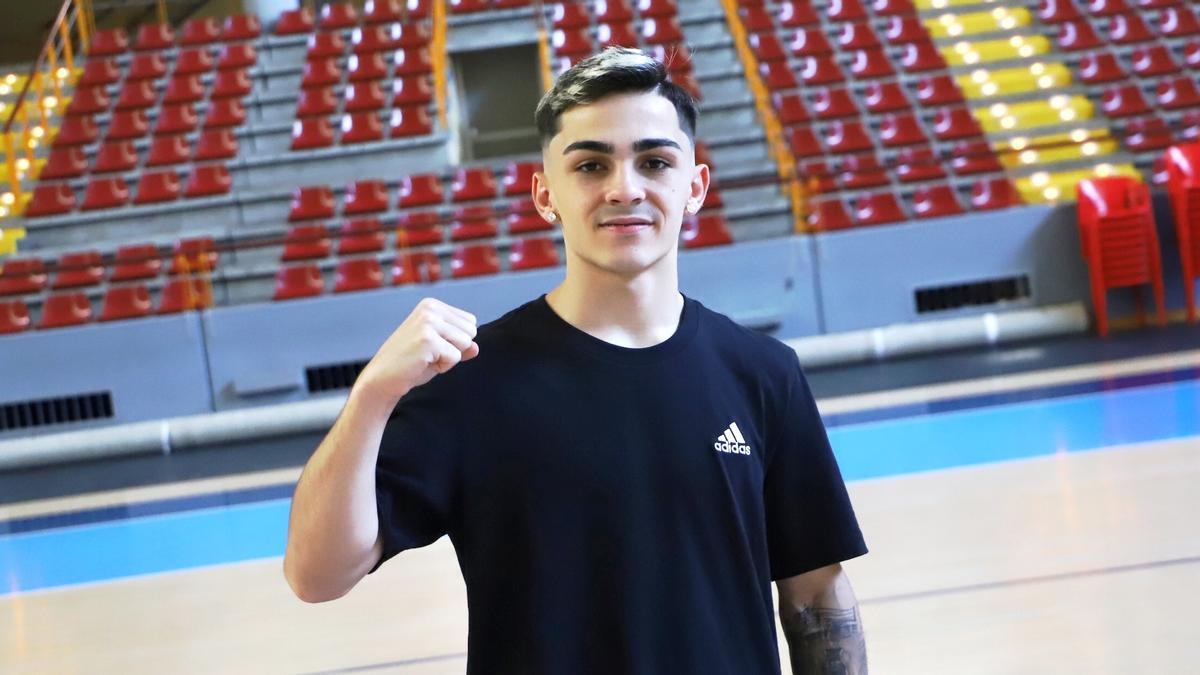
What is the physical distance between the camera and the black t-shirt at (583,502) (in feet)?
4.46

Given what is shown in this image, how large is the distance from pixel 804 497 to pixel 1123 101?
11.1 meters

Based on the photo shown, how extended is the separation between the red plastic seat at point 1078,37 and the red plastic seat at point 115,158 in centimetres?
907

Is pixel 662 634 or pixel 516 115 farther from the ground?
pixel 516 115

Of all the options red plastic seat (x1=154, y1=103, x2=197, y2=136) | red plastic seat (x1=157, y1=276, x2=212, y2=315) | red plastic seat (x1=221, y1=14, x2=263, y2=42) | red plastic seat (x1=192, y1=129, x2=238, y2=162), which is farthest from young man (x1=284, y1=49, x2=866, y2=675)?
red plastic seat (x1=221, y1=14, x2=263, y2=42)

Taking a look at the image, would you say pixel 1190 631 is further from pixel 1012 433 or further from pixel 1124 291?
pixel 1124 291

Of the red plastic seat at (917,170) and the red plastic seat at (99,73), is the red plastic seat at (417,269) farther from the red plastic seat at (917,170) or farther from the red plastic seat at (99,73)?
the red plastic seat at (99,73)

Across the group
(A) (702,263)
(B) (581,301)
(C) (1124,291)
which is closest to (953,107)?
(C) (1124,291)

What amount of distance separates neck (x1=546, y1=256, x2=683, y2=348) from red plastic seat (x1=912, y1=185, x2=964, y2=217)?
28.0 ft

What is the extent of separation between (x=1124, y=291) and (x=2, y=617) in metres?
7.73

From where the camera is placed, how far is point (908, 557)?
12.9 feet

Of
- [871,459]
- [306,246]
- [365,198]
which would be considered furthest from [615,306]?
[365,198]

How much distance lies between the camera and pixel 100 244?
36.7 ft

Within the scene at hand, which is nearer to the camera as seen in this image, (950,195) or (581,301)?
(581,301)

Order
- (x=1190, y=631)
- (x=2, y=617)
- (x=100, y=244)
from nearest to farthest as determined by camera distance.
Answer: (x=1190, y=631) → (x=2, y=617) → (x=100, y=244)
